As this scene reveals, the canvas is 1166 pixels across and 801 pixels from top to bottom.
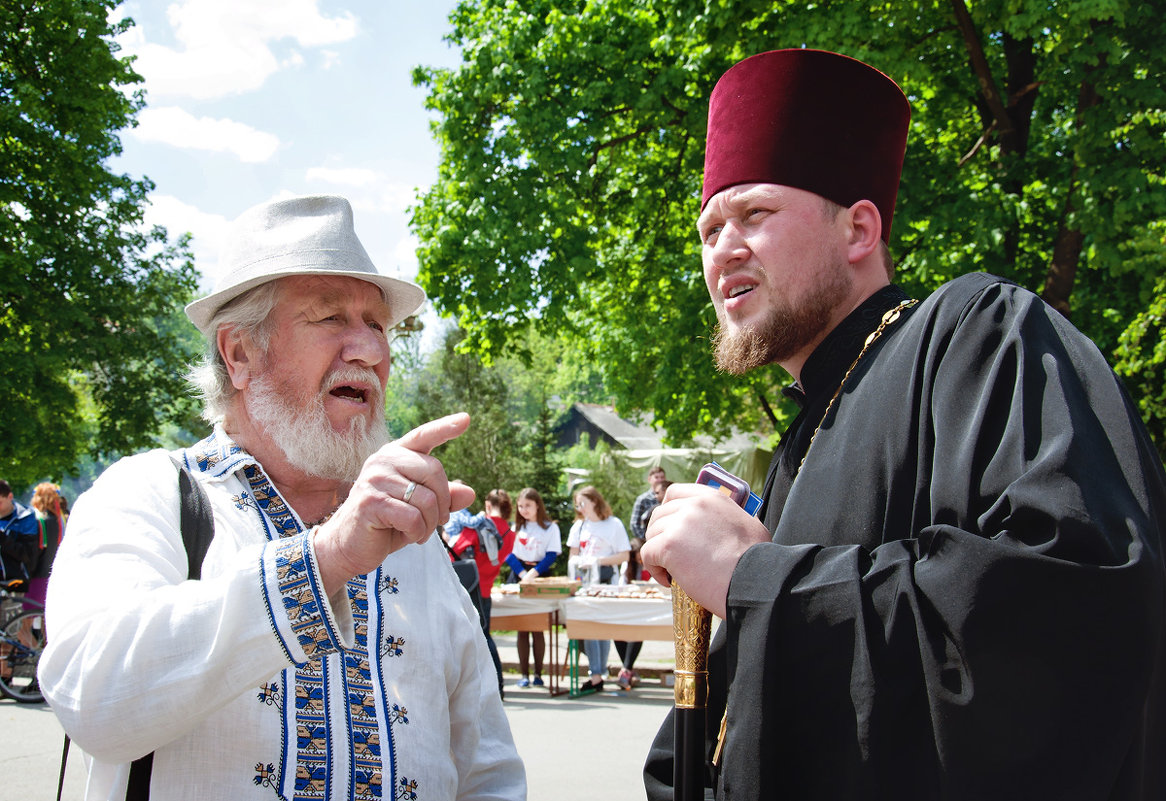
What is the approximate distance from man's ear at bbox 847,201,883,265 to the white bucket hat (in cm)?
108

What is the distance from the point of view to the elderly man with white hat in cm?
158

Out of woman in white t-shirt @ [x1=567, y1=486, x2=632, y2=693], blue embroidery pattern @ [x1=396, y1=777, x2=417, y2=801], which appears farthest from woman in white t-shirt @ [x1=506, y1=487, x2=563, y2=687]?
blue embroidery pattern @ [x1=396, y1=777, x2=417, y2=801]

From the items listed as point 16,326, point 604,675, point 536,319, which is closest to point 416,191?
point 536,319

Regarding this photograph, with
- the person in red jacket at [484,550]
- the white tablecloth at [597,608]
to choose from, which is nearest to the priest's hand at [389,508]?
the person in red jacket at [484,550]

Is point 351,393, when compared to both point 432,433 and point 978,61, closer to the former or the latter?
point 432,433

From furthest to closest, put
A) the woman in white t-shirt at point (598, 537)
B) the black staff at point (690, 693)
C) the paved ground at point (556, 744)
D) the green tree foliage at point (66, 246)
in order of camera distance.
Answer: the green tree foliage at point (66, 246) → the woman in white t-shirt at point (598, 537) → the paved ground at point (556, 744) → the black staff at point (690, 693)

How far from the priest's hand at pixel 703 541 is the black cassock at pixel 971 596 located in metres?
0.05

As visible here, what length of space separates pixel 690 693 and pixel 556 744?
6.56m

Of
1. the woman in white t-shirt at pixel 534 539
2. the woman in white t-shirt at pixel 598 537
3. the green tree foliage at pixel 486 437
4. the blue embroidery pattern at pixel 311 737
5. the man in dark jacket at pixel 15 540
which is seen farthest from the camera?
the green tree foliage at pixel 486 437

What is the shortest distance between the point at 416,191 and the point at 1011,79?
26.1 ft

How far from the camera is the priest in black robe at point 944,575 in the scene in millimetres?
1281

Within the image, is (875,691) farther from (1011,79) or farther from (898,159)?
(1011,79)

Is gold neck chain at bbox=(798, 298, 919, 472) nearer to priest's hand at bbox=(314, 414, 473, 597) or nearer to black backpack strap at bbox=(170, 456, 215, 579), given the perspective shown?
priest's hand at bbox=(314, 414, 473, 597)

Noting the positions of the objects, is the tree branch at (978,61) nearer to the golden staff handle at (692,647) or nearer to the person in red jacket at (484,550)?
the person in red jacket at (484,550)
